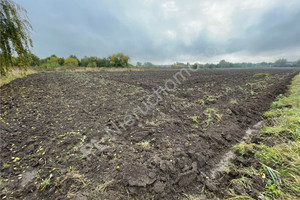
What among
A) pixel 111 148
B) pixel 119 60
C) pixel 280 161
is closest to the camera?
pixel 280 161

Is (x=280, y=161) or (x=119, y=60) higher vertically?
(x=119, y=60)

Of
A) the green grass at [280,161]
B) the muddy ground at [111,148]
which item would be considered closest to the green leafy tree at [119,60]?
the muddy ground at [111,148]

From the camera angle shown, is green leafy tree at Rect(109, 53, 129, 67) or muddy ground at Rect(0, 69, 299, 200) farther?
green leafy tree at Rect(109, 53, 129, 67)

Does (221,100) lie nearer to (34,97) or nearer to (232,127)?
(232,127)

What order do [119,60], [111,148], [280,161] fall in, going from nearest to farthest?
[280,161], [111,148], [119,60]

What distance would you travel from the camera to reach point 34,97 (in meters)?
5.15

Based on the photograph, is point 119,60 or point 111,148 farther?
point 119,60

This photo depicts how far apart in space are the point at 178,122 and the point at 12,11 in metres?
8.42

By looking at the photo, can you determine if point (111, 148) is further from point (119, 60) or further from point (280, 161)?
point (119, 60)

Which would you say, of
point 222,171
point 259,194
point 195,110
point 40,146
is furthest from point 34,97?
point 259,194

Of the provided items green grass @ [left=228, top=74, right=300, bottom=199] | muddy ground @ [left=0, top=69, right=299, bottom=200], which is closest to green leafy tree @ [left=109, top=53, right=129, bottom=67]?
muddy ground @ [left=0, top=69, right=299, bottom=200]

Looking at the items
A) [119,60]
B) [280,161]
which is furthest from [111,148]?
[119,60]

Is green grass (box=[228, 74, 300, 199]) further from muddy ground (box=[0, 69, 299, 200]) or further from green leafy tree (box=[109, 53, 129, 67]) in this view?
green leafy tree (box=[109, 53, 129, 67])

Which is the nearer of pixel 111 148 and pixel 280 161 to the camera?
pixel 280 161
